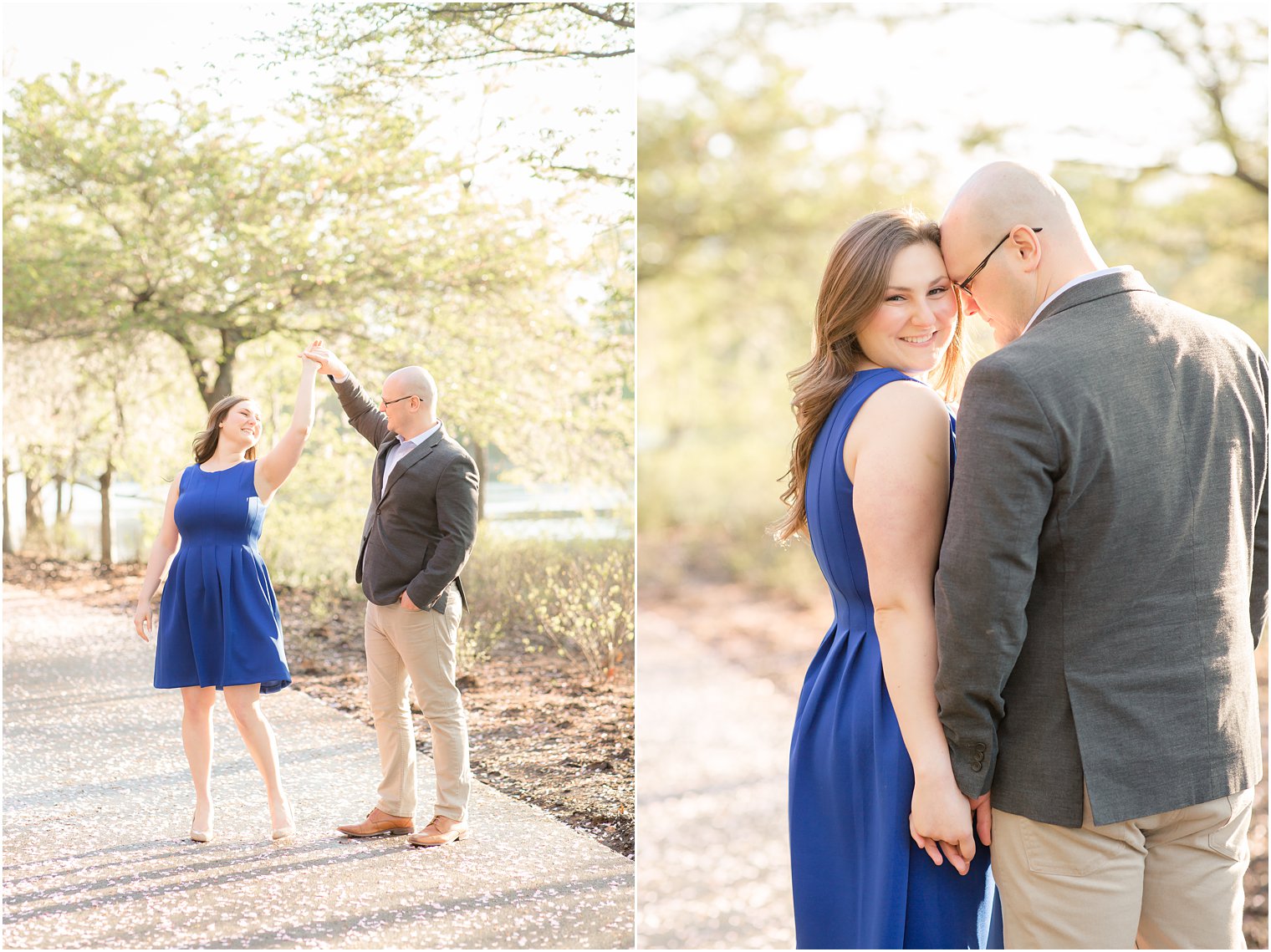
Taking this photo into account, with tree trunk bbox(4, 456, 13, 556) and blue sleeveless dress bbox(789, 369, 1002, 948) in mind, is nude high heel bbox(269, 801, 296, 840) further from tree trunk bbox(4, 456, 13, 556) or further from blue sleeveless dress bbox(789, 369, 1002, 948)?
blue sleeveless dress bbox(789, 369, 1002, 948)

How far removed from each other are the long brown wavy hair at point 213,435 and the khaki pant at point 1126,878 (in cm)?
249

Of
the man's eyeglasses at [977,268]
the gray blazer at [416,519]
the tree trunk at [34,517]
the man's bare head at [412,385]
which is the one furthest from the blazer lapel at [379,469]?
the man's eyeglasses at [977,268]

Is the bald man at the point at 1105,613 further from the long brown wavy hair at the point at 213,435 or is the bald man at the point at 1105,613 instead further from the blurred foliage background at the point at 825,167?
the long brown wavy hair at the point at 213,435

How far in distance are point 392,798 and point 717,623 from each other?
304 inches

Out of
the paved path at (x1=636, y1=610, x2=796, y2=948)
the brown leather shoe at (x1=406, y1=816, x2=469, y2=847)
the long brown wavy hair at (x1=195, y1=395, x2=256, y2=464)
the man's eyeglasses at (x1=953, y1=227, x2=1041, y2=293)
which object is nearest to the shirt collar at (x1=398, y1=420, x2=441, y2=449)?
the long brown wavy hair at (x1=195, y1=395, x2=256, y2=464)

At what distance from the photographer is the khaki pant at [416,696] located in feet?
11.7

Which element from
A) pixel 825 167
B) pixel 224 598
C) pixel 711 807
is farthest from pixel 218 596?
pixel 825 167

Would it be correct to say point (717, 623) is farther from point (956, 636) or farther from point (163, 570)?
point (956, 636)

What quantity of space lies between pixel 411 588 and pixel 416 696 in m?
0.38

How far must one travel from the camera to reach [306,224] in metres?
3.99

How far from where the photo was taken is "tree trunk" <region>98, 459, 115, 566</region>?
376cm

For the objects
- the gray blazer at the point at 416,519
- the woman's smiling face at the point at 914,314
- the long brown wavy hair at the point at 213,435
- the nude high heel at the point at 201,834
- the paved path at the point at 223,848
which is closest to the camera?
the woman's smiling face at the point at 914,314

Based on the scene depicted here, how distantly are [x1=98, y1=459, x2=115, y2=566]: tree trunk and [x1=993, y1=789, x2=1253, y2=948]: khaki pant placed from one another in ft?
9.98

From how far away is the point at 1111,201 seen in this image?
7.46 m
